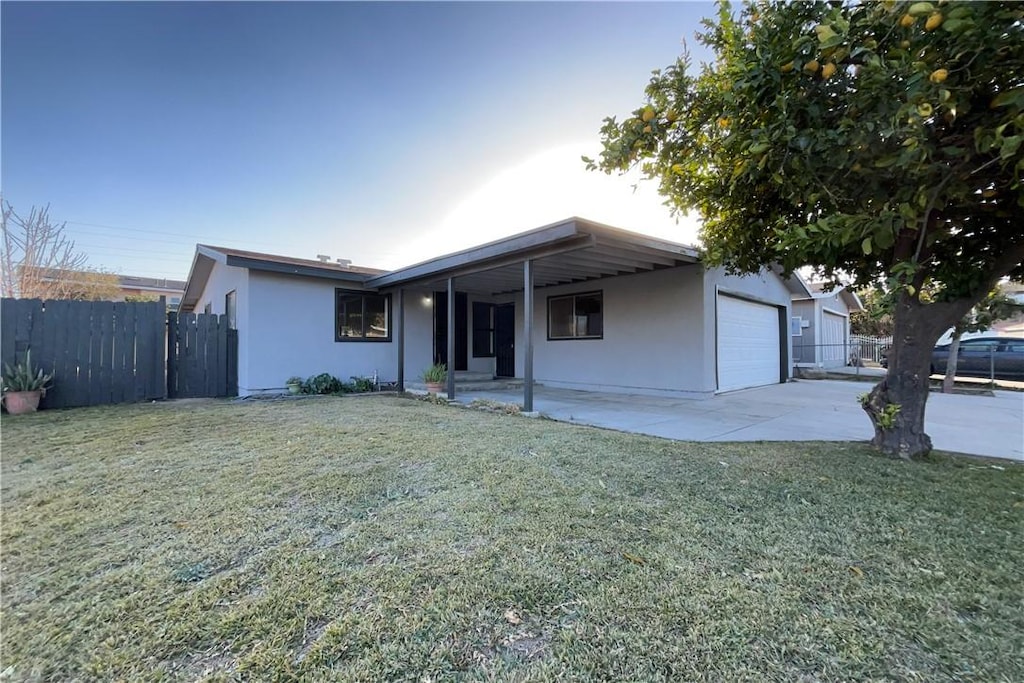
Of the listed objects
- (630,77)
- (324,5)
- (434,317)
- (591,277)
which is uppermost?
(324,5)

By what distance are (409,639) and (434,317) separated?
1014cm

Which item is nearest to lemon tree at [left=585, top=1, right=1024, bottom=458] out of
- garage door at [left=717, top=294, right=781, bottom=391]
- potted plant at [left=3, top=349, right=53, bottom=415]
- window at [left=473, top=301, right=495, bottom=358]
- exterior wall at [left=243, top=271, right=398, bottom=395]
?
garage door at [left=717, top=294, right=781, bottom=391]

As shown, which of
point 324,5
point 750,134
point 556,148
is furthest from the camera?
point 556,148

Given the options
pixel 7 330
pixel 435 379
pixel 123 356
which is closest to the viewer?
pixel 7 330

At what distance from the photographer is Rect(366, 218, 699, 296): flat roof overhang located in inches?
237

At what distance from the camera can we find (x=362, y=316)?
10422mm

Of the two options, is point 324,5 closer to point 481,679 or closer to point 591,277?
point 591,277

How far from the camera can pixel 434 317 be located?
11.4m

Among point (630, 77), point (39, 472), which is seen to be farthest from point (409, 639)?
point (630, 77)

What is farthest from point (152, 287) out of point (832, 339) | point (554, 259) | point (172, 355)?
point (832, 339)

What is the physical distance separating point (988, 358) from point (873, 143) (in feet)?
48.0

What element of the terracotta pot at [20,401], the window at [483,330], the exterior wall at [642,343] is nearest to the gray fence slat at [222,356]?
the terracotta pot at [20,401]

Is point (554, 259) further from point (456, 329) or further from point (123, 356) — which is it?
point (123, 356)

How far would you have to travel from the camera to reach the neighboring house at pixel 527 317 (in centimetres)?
841
